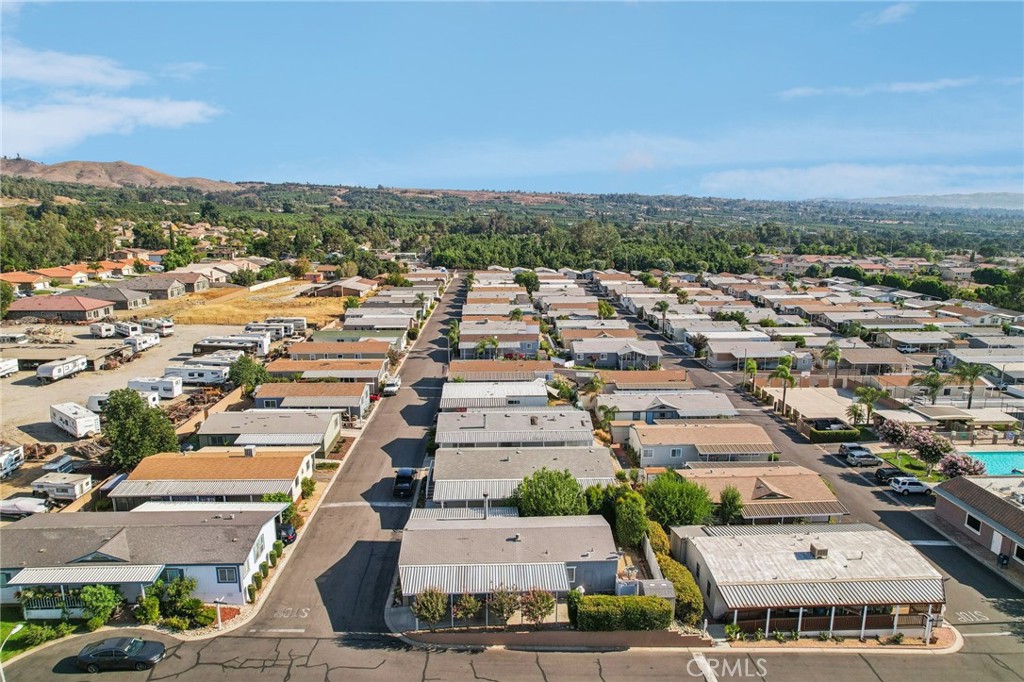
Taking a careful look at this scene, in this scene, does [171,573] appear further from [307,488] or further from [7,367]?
[7,367]

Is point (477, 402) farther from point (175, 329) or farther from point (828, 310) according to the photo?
point (828, 310)

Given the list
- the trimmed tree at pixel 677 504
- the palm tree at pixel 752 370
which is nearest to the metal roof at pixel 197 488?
the trimmed tree at pixel 677 504

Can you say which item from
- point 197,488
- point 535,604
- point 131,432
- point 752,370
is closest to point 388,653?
point 535,604

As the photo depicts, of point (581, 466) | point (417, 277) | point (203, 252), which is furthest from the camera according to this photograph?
point (203, 252)

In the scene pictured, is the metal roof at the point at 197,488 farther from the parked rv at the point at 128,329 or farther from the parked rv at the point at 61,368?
the parked rv at the point at 128,329

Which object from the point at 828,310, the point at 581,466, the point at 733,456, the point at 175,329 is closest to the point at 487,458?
the point at 581,466
